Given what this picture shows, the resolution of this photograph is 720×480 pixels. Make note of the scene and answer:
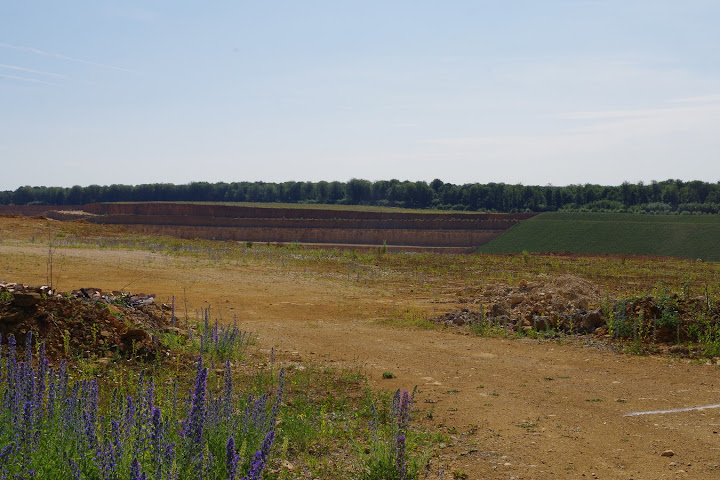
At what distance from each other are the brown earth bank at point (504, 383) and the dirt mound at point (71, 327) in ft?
10.3

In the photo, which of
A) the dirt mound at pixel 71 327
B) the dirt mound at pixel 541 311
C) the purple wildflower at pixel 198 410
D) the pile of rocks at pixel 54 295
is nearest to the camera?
the purple wildflower at pixel 198 410

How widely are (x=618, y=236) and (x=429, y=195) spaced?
66.3 meters

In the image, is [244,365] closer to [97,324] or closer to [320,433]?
[97,324]

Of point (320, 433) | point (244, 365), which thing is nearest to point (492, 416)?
point (320, 433)

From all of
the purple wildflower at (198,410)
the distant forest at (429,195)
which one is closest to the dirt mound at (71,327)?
the purple wildflower at (198,410)

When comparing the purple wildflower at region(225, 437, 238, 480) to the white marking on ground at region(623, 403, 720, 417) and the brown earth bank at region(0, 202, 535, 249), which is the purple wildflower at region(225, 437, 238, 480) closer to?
the white marking on ground at region(623, 403, 720, 417)

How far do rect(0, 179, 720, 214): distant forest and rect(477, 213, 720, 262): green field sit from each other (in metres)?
27.6

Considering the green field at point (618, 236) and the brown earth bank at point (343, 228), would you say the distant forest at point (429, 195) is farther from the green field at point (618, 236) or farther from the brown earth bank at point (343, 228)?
the brown earth bank at point (343, 228)

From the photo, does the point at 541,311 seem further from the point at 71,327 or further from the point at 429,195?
the point at 429,195

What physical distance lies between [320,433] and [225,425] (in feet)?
5.02

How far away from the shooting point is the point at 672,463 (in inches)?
275

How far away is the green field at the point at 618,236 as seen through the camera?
55.4 m

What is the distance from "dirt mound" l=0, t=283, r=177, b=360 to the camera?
10.3 meters

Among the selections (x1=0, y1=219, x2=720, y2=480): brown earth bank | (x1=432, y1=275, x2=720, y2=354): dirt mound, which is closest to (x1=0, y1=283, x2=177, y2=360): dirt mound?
(x1=0, y1=219, x2=720, y2=480): brown earth bank
